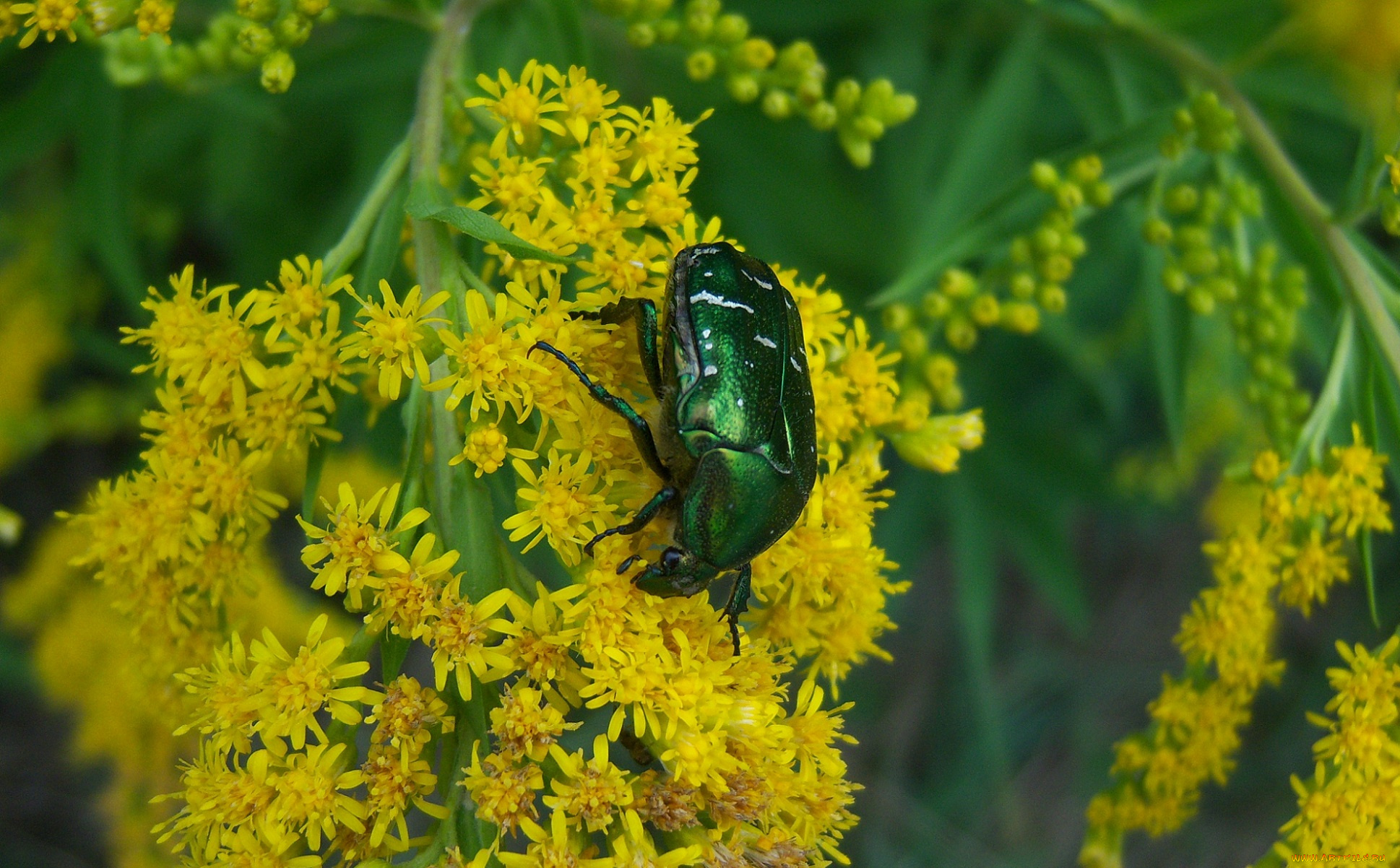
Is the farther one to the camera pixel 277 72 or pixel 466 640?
pixel 277 72

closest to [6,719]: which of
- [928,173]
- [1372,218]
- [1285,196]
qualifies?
[928,173]

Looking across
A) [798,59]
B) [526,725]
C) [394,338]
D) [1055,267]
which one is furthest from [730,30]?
[526,725]

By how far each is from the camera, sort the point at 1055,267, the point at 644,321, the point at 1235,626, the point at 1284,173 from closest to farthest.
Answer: the point at 644,321, the point at 1235,626, the point at 1055,267, the point at 1284,173

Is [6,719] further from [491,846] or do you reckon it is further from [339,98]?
[491,846]

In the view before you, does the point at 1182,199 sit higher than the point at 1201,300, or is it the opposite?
the point at 1182,199

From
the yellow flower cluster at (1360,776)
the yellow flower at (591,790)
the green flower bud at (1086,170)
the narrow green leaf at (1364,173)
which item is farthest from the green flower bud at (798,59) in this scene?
the yellow flower cluster at (1360,776)

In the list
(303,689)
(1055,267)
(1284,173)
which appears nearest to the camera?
(303,689)

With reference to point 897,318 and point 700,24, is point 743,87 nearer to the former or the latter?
point 700,24
